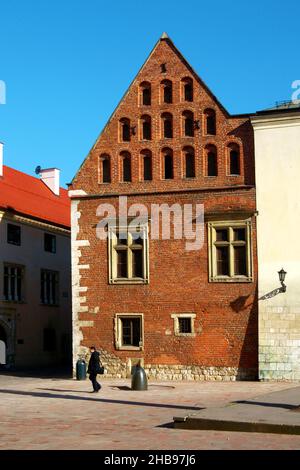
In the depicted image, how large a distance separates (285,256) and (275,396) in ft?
28.5

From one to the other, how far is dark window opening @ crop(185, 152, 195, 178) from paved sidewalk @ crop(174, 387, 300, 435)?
13.6m

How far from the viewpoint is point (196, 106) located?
29.8m

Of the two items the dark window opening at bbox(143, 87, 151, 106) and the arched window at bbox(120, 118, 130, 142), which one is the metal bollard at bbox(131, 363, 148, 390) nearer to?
the arched window at bbox(120, 118, 130, 142)

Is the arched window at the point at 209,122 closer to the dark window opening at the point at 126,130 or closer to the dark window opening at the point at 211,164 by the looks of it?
the dark window opening at the point at 211,164

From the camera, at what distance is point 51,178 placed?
50.4 meters

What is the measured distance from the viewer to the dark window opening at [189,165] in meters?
29.6

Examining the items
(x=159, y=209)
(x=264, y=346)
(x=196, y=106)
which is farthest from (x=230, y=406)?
(x=196, y=106)

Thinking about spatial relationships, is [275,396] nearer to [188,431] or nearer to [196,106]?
[188,431]

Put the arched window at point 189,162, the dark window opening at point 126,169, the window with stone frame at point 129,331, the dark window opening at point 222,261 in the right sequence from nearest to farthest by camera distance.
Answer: the dark window opening at point 222,261 < the window with stone frame at point 129,331 < the arched window at point 189,162 < the dark window opening at point 126,169

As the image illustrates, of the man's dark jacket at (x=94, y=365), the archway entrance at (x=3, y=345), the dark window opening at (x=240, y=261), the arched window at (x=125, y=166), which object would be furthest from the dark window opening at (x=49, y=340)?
the man's dark jacket at (x=94, y=365)

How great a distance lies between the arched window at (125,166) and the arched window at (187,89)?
10.6 feet

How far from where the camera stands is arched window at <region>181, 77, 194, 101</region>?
98.5 feet

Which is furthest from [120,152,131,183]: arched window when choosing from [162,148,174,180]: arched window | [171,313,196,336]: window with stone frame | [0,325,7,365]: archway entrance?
[0,325,7,365]: archway entrance
